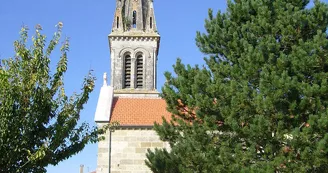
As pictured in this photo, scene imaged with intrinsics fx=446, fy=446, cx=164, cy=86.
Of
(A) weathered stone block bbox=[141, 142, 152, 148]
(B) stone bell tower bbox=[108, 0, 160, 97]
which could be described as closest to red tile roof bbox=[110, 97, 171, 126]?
(A) weathered stone block bbox=[141, 142, 152, 148]

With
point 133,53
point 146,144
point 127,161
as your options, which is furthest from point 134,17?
point 127,161

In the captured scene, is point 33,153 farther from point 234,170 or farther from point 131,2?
point 131,2

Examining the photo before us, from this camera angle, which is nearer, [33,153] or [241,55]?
[33,153]

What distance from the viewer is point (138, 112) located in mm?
19578

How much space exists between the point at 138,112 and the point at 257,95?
9.60 meters

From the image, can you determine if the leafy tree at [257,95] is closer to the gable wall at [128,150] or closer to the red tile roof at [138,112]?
the gable wall at [128,150]

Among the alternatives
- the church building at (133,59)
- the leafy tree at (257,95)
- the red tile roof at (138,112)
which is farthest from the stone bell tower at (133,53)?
the leafy tree at (257,95)

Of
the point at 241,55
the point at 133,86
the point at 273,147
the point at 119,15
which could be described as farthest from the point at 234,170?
the point at 119,15

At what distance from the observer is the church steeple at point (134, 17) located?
122 feet

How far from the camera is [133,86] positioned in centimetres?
3512

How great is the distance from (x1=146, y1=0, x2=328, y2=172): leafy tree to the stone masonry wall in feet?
19.5

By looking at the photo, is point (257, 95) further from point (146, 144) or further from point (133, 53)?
point (133, 53)

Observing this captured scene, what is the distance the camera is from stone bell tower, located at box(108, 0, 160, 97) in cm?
3509

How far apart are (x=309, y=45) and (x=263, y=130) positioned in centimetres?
241
